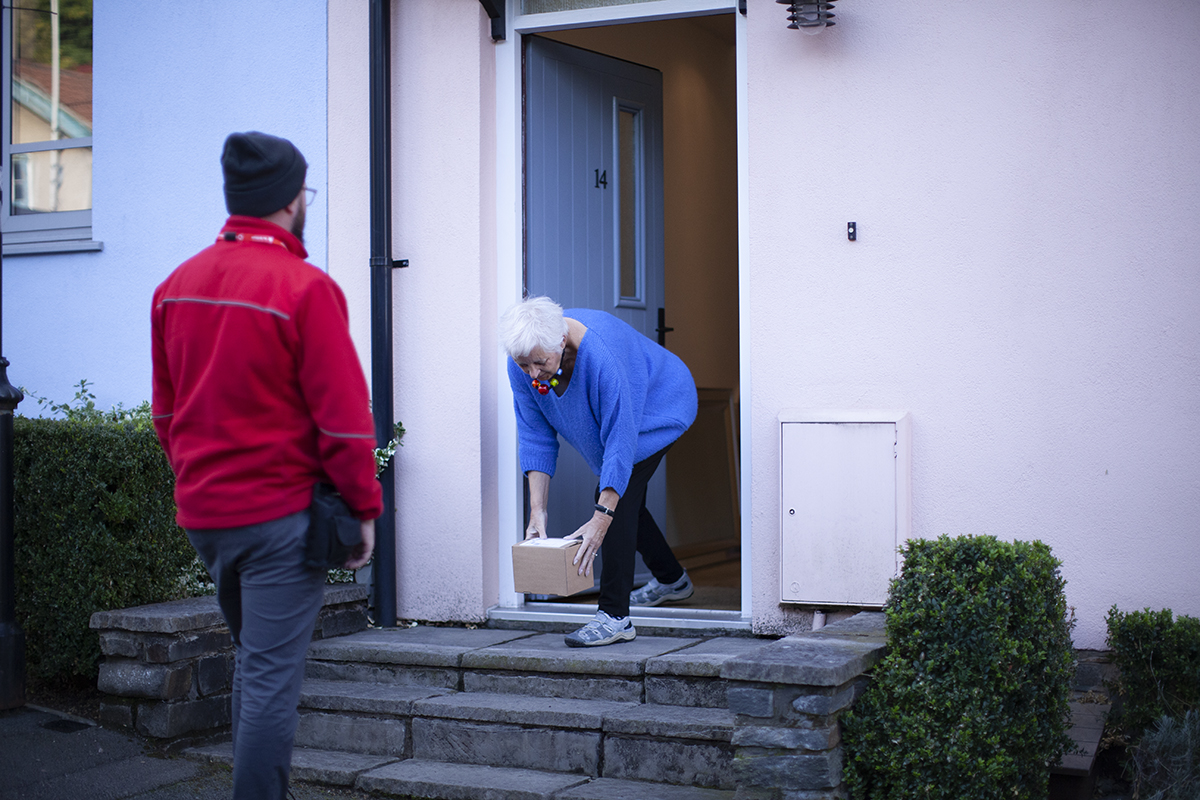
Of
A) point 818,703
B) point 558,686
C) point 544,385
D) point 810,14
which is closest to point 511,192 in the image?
point 544,385

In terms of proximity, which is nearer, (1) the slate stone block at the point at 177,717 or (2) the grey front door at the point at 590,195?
(1) the slate stone block at the point at 177,717

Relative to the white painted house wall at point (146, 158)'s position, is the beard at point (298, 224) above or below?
below

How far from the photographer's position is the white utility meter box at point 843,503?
450 centimetres

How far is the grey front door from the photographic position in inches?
216

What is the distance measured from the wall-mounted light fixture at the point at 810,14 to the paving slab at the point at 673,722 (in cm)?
267

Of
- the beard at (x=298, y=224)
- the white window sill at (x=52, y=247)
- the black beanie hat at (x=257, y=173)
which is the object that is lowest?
the beard at (x=298, y=224)

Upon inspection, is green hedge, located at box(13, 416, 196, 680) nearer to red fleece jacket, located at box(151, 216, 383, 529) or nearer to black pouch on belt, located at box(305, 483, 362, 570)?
red fleece jacket, located at box(151, 216, 383, 529)

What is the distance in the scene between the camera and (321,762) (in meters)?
4.20

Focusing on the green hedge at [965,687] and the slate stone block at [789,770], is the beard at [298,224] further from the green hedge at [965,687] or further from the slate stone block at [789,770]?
the green hedge at [965,687]

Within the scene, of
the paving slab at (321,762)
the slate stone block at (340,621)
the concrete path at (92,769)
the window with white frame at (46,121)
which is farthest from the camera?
the window with white frame at (46,121)

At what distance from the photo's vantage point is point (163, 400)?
286 cm

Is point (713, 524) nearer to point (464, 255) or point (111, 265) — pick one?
point (464, 255)

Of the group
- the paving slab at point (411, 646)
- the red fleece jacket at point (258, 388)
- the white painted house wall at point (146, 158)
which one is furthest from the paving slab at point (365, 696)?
the white painted house wall at point (146, 158)

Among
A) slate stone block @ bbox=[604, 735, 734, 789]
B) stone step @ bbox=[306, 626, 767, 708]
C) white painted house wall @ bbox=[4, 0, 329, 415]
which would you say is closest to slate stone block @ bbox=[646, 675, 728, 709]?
stone step @ bbox=[306, 626, 767, 708]
